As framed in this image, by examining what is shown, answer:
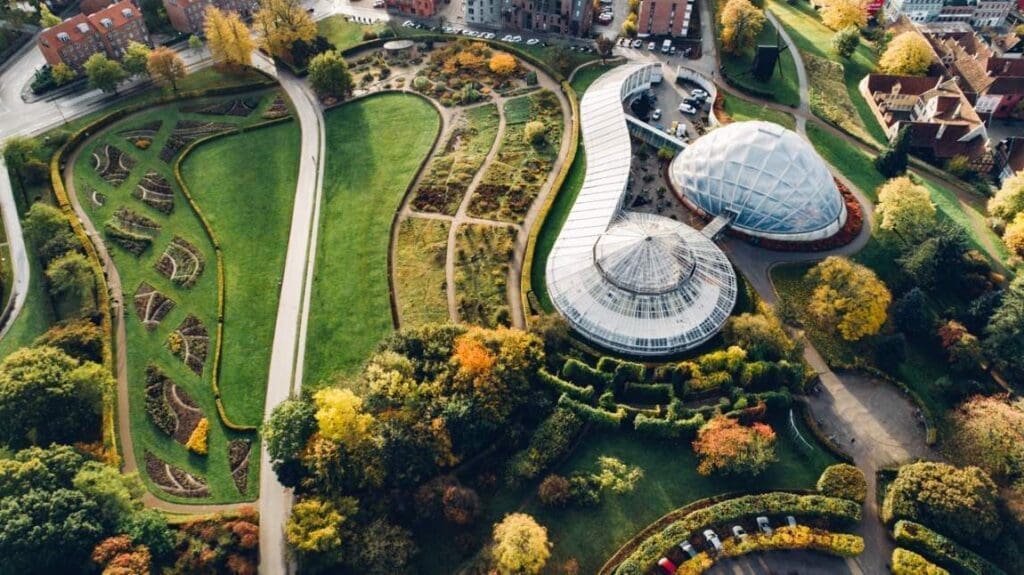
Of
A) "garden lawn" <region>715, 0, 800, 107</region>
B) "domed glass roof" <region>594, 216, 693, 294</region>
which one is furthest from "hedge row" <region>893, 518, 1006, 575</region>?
"garden lawn" <region>715, 0, 800, 107</region>

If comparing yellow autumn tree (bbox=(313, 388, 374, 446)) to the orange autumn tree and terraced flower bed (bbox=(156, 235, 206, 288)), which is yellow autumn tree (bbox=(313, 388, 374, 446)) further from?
terraced flower bed (bbox=(156, 235, 206, 288))

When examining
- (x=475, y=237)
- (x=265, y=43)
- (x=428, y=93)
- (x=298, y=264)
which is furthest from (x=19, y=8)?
(x=475, y=237)

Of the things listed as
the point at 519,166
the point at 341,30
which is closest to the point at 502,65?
the point at 519,166

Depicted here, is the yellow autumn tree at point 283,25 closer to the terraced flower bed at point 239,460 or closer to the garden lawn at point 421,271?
the garden lawn at point 421,271

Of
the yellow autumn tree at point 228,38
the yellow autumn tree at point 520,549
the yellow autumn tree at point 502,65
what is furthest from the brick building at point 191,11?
the yellow autumn tree at point 520,549

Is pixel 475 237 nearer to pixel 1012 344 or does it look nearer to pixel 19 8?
pixel 1012 344

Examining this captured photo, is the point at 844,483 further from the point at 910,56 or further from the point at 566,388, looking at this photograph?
the point at 910,56
